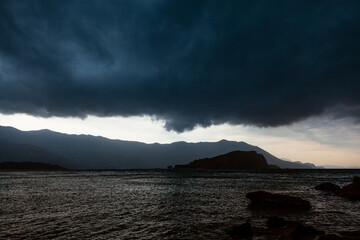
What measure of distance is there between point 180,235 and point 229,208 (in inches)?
544

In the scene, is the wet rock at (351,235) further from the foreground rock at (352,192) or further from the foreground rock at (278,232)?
the foreground rock at (352,192)

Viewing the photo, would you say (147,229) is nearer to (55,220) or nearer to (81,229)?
(81,229)

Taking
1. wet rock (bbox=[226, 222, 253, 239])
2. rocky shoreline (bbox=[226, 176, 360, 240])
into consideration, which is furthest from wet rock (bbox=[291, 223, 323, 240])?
wet rock (bbox=[226, 222, 253, 239])

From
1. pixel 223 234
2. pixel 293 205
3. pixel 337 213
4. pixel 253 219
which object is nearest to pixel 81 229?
pixel 223 234

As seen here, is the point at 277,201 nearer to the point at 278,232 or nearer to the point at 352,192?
the point at 278,232

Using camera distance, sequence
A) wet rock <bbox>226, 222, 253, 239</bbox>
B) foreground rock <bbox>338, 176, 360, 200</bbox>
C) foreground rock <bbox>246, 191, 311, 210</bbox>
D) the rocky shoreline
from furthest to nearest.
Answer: foreground rock <bbox>338, 176, 360, 200</bbox>
foreground rock <bbox>246, 191, 311, 210</bbox>
wet rock <bbox>226, 222, 253, 239</bbox>
the rocky shoreline

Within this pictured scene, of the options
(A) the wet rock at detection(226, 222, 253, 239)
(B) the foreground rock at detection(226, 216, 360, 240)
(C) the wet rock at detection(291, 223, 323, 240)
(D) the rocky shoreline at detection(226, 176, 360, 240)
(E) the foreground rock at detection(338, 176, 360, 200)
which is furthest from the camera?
(E) the foreground rock at detection(338, 176, 360, 200)

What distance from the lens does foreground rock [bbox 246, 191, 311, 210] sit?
31766mm

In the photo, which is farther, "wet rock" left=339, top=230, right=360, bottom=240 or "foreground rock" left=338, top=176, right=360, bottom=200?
"foreground rock" left=338, top=176, right=360, bottom=200

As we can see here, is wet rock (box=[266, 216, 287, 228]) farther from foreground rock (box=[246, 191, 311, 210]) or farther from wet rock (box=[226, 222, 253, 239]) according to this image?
foreground rock (box=[246, 191, 311, 210])

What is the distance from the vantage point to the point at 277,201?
108 feet

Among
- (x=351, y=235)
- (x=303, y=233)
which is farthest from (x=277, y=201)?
(x=351, y=235)

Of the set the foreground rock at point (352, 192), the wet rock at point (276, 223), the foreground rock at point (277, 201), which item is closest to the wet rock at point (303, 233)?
the wet rock at point (276, 223)

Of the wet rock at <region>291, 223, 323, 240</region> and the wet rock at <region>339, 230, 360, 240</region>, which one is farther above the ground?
the wet rock at <region>339, 230, 360, 240</region>
